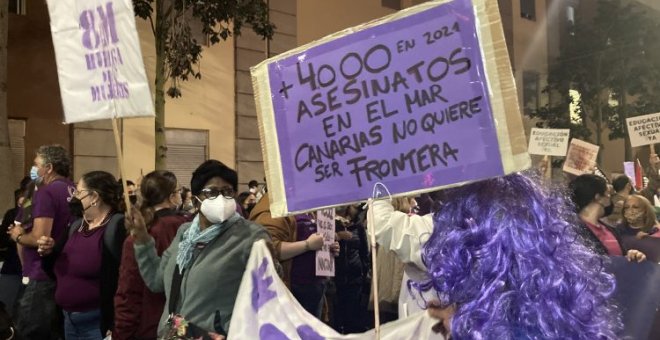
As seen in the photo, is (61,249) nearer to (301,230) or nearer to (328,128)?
(301,230)

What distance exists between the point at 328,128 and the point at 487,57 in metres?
0.67

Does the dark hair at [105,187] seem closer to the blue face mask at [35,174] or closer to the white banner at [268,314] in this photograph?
the blue face mask at [35,174]

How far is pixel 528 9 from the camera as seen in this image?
27.7 m

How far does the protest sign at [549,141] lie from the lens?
8586 mm

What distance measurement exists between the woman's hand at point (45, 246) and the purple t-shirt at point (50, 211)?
0.83ft

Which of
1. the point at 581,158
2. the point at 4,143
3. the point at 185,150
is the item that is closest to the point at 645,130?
the point at 581,158

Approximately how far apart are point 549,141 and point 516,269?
23.2 feet

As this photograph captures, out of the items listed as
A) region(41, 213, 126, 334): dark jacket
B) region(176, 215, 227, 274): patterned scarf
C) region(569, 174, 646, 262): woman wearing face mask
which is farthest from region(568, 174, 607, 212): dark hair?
region(41, 213, 126, 334): dark jacket

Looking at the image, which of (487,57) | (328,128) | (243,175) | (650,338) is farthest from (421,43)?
(243,175)

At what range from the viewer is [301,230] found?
233 inches

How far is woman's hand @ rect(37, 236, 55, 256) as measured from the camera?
4.99 m

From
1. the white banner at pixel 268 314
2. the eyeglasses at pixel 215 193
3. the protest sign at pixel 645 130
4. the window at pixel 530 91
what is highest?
the window at pixel 530 91

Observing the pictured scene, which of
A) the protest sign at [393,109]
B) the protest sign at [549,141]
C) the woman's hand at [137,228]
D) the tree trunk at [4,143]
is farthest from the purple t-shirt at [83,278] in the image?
the tree trunk at [4,143]

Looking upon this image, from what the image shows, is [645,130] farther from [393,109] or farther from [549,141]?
[393,109]
